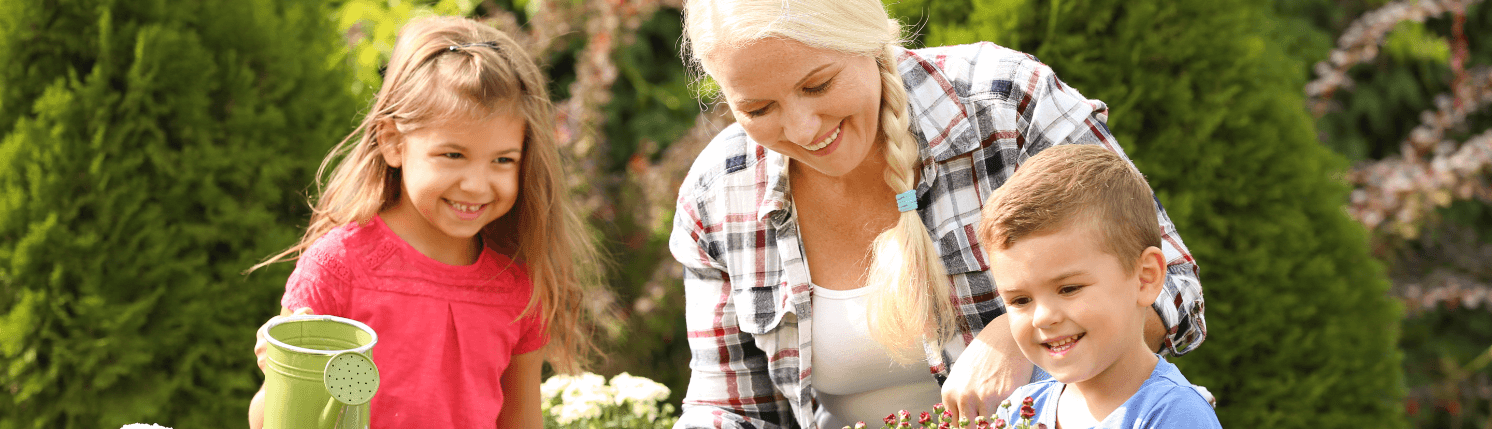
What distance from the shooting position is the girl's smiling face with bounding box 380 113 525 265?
213 cm

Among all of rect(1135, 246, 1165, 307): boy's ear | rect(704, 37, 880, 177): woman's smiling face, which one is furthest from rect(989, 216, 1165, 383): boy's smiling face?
rect(704, 37, 880, 177): woman's smiling face

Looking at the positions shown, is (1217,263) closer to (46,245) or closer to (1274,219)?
(1274,219)

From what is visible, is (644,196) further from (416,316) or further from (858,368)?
(858,368)

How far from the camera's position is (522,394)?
2.41 meters

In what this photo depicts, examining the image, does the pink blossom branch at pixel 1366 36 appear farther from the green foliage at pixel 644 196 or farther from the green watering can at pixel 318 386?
the green watering can at pixel 318 386

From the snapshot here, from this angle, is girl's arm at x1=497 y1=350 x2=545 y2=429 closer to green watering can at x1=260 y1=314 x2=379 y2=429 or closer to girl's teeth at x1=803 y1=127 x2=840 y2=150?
girl's teeth at x1=803 y1=127 x2=840 y2=150

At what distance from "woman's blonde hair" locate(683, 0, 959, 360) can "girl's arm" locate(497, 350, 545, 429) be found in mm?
803

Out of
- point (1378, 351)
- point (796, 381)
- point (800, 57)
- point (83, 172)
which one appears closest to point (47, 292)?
point (83, 172)

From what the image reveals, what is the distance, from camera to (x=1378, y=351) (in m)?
2.80

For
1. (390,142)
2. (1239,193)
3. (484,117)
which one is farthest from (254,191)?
(1239,193)

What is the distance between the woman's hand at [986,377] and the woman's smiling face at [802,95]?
1.37ft

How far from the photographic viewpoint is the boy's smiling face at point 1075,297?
1.39 meters

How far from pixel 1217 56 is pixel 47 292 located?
2.90 metres

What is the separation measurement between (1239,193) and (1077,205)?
1.51m
